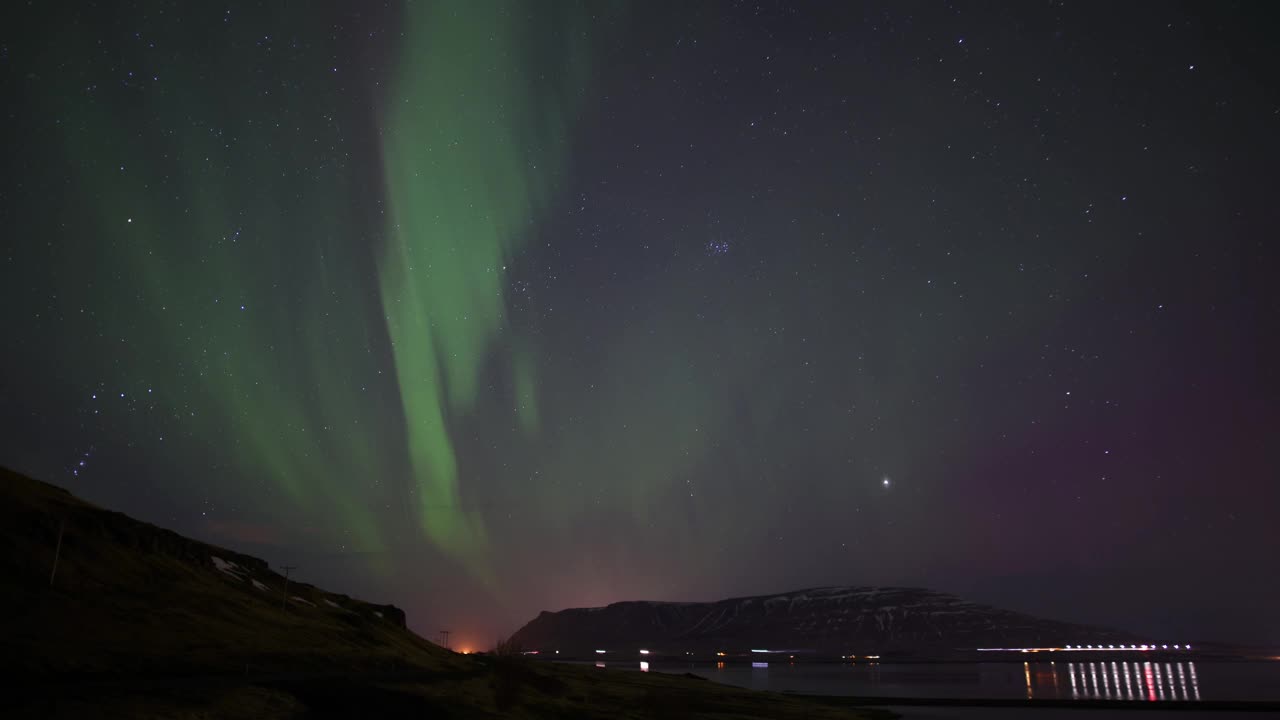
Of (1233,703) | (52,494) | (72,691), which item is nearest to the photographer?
(72,691)

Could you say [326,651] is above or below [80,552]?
below

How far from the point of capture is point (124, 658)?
37.4 meters

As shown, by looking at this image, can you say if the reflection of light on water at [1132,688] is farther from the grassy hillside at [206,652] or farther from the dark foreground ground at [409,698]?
the grassy hillside at [206,652]

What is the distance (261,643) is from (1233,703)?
297 ft

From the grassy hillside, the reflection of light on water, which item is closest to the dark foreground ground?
the grassy hillside

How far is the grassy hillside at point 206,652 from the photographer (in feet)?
104

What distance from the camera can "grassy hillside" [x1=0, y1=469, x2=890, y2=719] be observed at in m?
31.6

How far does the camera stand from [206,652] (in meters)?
43.6

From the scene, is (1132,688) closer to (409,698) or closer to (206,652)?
(409,698)

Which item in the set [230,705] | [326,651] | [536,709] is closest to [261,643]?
[326,651]

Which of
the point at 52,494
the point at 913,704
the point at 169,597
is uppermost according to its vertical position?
the point at 52,494

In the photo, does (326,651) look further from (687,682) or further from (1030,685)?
(1030,685)

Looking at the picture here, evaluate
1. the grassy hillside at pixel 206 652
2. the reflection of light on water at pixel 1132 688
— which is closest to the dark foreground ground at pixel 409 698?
the grassy hillside at pixel 206 652

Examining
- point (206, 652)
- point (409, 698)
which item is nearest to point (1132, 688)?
point (409, 698)
